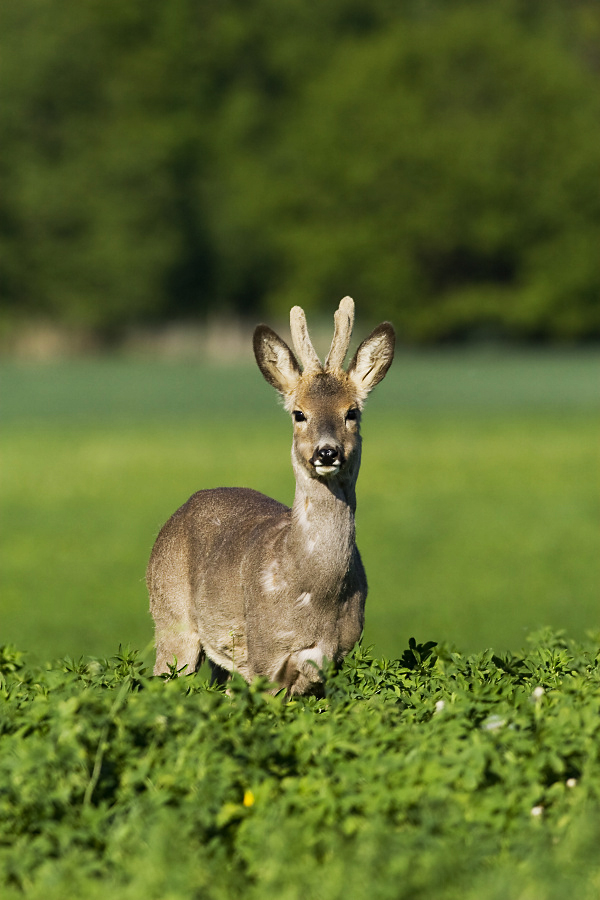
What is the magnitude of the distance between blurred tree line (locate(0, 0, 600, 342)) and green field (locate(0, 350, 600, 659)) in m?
21.7

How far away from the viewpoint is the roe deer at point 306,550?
20.7ft

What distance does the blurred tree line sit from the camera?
77.4m

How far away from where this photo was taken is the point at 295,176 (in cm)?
8419

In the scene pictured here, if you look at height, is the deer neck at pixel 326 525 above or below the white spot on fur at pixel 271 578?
above

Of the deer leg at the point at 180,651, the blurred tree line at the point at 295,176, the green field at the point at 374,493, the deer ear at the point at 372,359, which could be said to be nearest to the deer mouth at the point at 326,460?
the deer ear at the point at 372,359

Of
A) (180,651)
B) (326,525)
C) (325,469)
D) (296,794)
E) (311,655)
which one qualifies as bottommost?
(296,794)

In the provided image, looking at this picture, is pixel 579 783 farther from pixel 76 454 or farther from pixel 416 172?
pixel 416 172

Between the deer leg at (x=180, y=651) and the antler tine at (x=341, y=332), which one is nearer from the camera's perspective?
the antler tine at (x=341, y=332)

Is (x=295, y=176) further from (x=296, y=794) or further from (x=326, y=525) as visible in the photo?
(x=296, y=794)

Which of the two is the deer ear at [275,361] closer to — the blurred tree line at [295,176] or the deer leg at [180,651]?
the deer leg at [180,651]

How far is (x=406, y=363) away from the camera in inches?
2712

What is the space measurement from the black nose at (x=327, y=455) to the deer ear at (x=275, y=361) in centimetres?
56

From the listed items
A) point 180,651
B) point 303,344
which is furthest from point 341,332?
point 180,651

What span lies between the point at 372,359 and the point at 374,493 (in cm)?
2180
